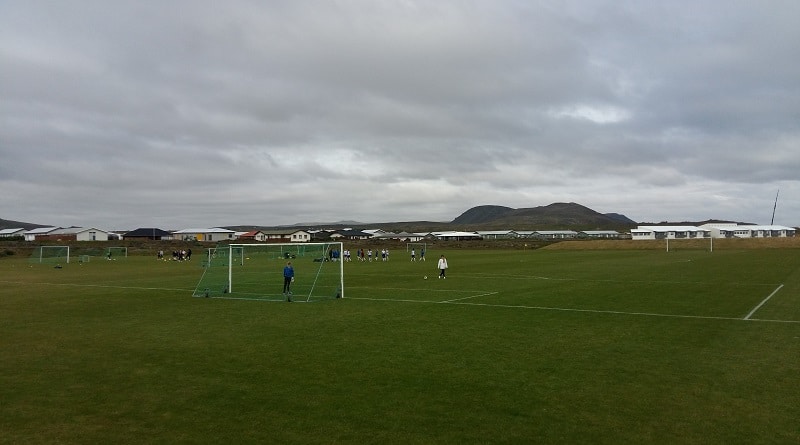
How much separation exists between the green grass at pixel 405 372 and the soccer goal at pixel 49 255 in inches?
1837

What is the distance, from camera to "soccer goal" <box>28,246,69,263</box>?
206ft

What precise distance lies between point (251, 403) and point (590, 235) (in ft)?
624

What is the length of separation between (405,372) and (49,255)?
244 ft

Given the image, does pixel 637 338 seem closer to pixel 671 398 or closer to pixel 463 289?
pixel 671 398

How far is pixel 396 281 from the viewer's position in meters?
34.7

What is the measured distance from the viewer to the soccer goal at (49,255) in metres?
62.7

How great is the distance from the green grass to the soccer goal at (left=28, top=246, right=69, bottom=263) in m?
46.7

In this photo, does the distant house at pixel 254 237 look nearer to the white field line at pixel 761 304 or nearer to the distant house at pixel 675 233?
the distant house at pixel 675 233

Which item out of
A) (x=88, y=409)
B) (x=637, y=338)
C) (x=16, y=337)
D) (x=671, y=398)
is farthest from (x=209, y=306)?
(x=671, y=398)

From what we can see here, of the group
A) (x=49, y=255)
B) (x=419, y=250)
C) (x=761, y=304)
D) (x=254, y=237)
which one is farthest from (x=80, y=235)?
(x=761, y=304)

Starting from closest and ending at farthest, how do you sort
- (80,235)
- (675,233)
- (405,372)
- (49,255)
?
(405,372), (49,255), (80,235), (675,233)

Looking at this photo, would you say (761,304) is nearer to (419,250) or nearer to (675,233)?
(419,250)

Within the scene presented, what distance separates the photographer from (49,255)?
71938 mm

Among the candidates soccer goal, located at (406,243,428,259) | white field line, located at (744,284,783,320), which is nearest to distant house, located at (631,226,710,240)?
soccer goal, located at (406,243,428,259)
